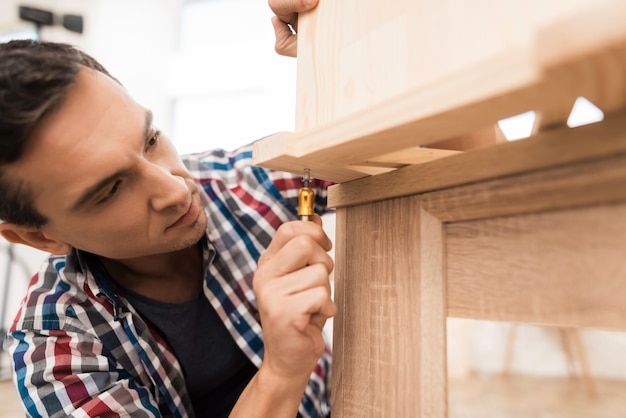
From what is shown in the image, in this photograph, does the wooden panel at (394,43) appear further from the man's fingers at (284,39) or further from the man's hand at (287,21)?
the man's fingers at (284,39)

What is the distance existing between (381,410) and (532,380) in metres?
1.97

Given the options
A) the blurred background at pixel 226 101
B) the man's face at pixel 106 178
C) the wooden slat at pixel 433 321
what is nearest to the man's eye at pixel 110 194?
the man's face at pixel 106 178

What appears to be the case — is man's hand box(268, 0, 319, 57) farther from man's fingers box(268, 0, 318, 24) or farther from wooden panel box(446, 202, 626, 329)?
wooden panel box(446, 202, 626, 329)

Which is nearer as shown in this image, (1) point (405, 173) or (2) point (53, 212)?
(1) point (405, 173)

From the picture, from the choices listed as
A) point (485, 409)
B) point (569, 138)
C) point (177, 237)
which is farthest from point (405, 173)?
point (485, 409)

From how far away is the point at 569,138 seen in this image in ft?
1.07

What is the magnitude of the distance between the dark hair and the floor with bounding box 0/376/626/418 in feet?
4.75

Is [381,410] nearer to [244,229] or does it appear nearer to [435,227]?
[435,227]

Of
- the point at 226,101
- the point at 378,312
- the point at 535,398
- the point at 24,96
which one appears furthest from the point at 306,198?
the point at 226,101

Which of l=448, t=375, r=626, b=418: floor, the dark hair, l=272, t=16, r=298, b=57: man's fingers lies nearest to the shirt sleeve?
the dark hair

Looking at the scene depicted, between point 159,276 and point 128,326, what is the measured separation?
14 cm

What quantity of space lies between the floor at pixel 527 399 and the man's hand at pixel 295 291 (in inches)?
46.7

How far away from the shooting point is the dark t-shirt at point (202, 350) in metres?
0.86

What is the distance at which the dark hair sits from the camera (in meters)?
0.62
